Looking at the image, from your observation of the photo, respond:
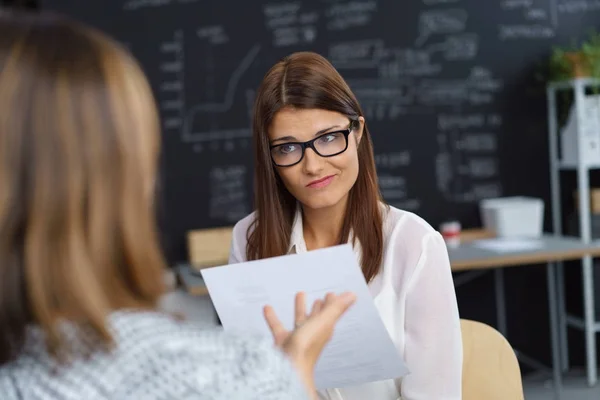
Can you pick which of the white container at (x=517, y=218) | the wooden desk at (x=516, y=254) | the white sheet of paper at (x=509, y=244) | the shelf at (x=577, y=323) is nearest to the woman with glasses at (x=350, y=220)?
the wooden desk at (x=516, y=254)

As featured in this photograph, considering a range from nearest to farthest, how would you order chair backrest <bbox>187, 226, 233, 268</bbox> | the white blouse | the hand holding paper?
the hand holding paper, the white blouse, chair backrest <bbox>187, 226, 233, 268</bbox>

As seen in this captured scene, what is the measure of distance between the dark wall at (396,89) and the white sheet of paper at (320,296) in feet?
9.44

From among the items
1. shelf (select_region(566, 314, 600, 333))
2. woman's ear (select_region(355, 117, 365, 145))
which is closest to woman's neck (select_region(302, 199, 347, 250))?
woman's ear (select_region(355, 117, 365, 145))

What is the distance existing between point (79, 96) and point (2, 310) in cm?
22

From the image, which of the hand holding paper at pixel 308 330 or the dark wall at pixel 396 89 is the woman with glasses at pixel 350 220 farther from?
the dark wall at pixel 396 89

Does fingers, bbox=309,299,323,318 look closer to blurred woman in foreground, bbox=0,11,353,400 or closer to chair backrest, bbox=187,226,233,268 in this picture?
blurred woman in foreground, bbox=0,11,353,400

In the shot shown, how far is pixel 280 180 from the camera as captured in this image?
1.75 metres

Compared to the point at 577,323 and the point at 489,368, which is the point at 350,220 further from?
the point at 577,323

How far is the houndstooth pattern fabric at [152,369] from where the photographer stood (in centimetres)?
74

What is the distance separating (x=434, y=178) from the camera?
4473mm

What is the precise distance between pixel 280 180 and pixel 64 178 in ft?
3.37

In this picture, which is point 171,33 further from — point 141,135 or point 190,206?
point 141,135

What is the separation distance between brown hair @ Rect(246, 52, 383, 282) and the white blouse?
0.15 ft

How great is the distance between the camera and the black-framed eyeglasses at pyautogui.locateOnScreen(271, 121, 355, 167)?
5.27 feet
